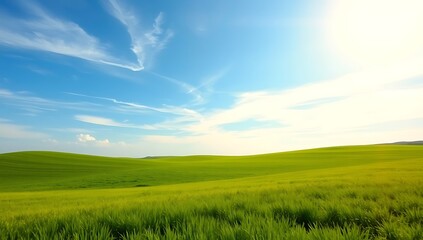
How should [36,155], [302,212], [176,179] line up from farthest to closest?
[36,155]
[176,179]
[302,212]

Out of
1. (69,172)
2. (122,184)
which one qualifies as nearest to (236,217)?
(122,184)

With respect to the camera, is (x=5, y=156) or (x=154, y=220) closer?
(x=154, y=220)

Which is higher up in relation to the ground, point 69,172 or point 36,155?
point 36,155

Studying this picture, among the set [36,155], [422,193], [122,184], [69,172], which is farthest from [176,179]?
[36,155]

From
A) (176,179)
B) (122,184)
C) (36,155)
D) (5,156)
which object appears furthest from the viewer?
(36,155)

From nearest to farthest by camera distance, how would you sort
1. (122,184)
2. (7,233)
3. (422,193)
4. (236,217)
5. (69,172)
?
(7,233)
(236,217)
(422,193)
(122,184)
(69,172)

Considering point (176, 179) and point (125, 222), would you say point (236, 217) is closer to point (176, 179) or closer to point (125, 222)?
point (125, 222)

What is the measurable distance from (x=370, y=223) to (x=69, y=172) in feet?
193

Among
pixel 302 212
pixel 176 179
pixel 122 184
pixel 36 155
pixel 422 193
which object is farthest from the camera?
pixel 36 155

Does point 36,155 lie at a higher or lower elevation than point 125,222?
higher

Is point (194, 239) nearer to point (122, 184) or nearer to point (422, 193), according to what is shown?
point (422, 193)

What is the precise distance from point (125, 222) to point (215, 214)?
1.25m

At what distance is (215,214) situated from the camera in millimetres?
3979

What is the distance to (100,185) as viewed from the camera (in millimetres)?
36094
